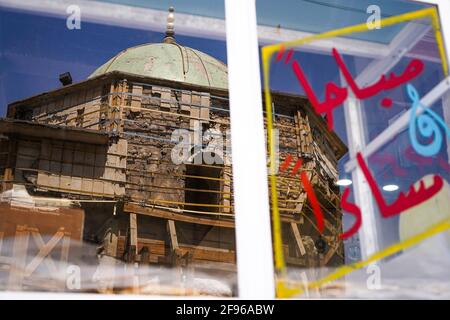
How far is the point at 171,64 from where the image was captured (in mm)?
5426

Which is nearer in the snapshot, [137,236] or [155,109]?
[137,236]

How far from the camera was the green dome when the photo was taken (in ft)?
13.0

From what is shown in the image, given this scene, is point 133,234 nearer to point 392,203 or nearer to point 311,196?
point 311,196

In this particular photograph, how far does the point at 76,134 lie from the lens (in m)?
4.83

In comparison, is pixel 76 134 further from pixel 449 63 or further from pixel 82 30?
pixel 449 63

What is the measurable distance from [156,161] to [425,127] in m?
3.50

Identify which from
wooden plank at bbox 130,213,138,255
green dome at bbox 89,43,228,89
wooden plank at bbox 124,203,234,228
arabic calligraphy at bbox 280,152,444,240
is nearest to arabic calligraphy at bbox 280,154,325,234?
arabic calligraphy at bbox 280,152,444,240

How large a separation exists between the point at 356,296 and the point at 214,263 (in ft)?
3.73

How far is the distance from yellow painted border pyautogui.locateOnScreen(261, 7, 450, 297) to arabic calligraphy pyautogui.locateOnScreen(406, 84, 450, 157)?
0.23m

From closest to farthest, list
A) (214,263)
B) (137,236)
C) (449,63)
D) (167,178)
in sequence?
(449,63) → (214,263) → (137,236) → (167,178)

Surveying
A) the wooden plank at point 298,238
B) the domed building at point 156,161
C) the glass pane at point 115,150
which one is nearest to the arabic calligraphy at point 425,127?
the domed building at point 156,161

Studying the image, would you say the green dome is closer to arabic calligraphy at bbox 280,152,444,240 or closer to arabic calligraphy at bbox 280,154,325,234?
arabic calligraphy at bbox 280,154,325,234

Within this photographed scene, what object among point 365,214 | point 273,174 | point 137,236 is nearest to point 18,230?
point 137,236

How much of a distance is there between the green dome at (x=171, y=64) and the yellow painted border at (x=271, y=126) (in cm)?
26
